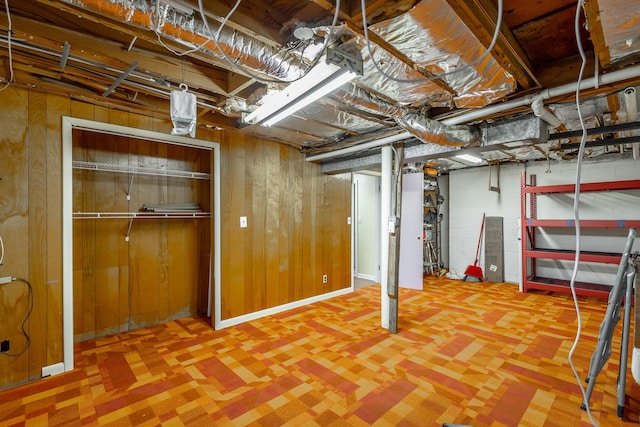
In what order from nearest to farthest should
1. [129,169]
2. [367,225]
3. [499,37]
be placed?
[499,37]
[129,169]
[367,225]

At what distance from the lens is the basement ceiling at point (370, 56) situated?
4.58 ft

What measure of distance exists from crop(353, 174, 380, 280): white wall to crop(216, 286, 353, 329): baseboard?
3.54 ft

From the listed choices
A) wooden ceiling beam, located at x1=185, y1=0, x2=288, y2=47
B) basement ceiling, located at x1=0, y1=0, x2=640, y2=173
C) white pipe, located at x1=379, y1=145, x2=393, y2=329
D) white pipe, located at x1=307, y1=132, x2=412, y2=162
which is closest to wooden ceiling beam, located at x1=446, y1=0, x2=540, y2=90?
basement ceiling, located at x1=0, y1=0, x2=640, y2=173

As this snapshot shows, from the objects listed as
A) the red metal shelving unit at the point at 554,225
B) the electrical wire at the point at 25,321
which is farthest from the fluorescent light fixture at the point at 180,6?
the red metal shelving unit at the point at 554,225

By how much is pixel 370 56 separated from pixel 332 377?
2.26 m

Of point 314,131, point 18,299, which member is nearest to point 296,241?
point 314,131

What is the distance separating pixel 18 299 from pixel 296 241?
2.78 m

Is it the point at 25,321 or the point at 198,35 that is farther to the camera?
the point at 25,321

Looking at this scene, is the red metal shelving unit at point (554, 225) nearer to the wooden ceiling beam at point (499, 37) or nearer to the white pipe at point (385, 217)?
the white pipe at point (385, 217)

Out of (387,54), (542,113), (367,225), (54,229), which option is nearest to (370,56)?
(387,54)

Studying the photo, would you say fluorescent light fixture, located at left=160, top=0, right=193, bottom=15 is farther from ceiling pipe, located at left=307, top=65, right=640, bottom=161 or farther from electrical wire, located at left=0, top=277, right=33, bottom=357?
electrical wire, located at left=0, top=277, right=33, bottom=357

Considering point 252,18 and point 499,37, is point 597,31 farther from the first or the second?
point 252,18

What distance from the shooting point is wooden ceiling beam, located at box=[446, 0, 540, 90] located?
1347 millimetres

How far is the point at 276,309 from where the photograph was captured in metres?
3.92
